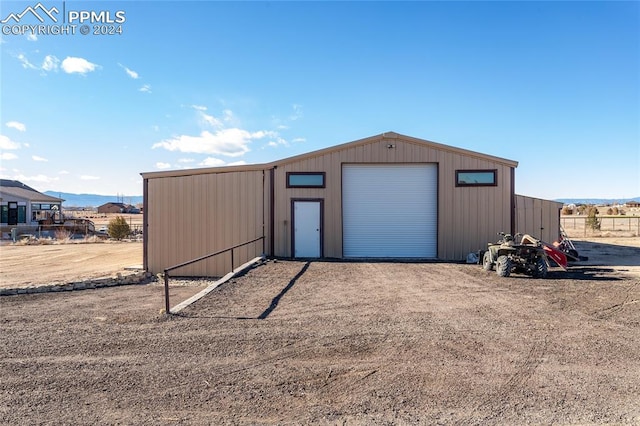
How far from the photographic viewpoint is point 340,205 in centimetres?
1288

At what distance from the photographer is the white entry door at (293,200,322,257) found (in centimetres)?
1290

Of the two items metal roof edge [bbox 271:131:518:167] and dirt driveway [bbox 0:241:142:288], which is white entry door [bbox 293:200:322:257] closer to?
metal roof edge [bbox 271:131:518:167]

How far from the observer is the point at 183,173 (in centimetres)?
1294

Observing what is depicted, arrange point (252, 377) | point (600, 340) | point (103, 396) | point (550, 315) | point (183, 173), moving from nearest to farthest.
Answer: point (103, 396) < point (252, 377) < point (600, 340) < point (550, 315) < point (183, 173)

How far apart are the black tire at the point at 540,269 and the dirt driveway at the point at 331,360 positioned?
5.56ft

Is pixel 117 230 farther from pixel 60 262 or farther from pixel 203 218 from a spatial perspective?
pixel 203 218

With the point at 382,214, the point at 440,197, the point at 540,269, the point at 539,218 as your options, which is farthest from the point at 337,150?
the point at 539,218

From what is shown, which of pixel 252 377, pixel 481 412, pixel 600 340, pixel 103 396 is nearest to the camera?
pixel 481 412

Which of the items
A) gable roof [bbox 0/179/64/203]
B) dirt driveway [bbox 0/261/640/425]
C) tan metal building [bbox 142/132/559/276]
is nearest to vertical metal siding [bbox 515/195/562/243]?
tan metal building [bbox 142/132/559/276]

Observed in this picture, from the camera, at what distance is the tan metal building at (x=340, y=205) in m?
12.8

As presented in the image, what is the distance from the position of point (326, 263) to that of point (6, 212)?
3098cm

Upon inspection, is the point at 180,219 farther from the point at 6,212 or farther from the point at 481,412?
the point at 6,212

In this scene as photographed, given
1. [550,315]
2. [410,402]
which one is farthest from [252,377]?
[550,315]

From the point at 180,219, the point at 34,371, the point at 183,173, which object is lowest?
the point at 34,371
